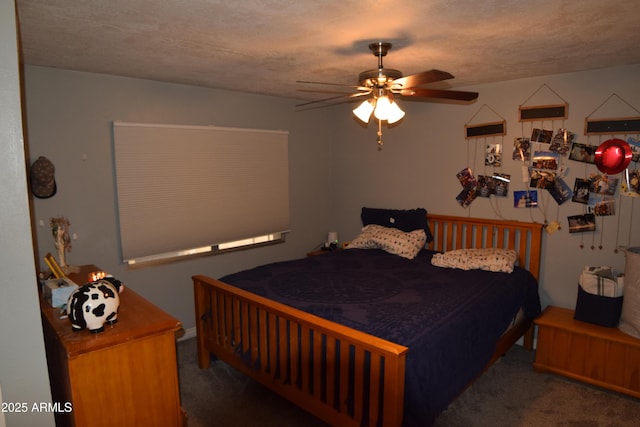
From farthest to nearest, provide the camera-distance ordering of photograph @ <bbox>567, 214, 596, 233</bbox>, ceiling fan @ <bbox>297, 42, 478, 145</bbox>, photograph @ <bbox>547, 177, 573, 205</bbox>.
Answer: photograph @ <bbox>547, 177, 573, 205</bbox>
photograph @ <bbox>567, 214, 596, 233</bbox>
ceiling fan @ <bbox>297, 42, 478, 145</bbox>

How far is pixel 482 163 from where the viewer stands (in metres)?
3.74

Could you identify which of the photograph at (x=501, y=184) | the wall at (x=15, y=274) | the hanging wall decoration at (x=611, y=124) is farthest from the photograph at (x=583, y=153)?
the wall at (x=15, y=274)

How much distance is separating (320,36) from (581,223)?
2.60 meters

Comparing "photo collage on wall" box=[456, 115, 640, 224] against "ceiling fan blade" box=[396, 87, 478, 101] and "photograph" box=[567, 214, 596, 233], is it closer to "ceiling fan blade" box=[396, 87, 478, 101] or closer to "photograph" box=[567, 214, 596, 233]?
"photograph" box=[567, 214, 596, 233]

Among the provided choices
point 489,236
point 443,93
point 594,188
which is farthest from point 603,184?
point 443,93

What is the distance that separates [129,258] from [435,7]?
2.91 metres

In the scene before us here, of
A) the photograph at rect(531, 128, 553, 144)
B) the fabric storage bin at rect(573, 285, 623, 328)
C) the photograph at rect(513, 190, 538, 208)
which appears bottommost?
the fabric storage bin at rect(573, 285, 623, 328)

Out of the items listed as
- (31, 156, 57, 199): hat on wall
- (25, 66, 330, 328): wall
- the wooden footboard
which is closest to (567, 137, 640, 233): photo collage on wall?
the wooden footboard

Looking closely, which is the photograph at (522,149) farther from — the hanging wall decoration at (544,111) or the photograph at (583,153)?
the photograph at (583,153)

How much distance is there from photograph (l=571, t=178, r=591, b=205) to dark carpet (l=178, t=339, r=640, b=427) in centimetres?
141

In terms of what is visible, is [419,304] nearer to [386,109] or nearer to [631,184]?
[386,109]

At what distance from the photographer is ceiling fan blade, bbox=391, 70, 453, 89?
2.05m

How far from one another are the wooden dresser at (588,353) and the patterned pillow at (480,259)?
1.60ft

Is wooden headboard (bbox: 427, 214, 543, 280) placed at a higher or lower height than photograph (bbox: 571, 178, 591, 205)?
lower
